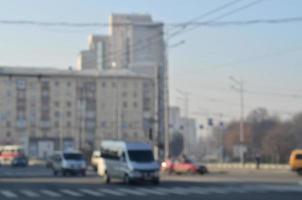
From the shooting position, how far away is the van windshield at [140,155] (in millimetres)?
39344

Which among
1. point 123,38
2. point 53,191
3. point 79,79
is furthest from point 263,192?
point 79,79

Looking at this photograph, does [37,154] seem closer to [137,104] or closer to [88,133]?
[88,133]

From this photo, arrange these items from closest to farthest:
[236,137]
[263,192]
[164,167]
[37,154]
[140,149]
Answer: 1. [263,192]
2. [140,149]
3. [164,167]
4. [37,154]
5. [236,137]

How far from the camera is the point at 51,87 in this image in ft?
397

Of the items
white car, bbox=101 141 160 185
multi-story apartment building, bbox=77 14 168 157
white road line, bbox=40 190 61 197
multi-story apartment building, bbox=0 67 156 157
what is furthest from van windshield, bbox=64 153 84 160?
multi-story apartment building, bbox=0 67 156 157

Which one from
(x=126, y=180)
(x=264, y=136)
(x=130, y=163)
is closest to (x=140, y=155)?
(x=130, y=163)

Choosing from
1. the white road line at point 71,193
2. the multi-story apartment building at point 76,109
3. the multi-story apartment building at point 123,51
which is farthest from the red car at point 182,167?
the multi-story apartment building at point 76,109

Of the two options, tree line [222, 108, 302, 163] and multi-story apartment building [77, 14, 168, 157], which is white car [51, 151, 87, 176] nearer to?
tree line [222, 108, 302, 163]

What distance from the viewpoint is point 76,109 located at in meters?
123

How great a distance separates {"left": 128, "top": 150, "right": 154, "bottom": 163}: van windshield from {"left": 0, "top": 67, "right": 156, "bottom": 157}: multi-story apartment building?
253 ft

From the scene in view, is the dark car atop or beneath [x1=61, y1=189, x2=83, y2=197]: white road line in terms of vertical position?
atop

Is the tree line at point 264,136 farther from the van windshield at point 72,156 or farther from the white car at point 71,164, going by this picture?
the white car at point 71,164

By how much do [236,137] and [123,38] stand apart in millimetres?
37513

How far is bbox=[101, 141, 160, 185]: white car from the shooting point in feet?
126
